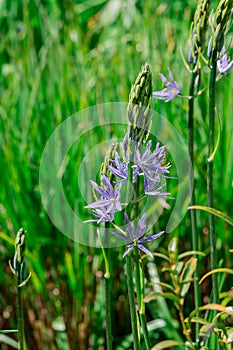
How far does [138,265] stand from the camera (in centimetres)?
80

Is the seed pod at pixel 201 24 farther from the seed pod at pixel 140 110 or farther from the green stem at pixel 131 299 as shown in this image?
the green stem at pixel 131 299

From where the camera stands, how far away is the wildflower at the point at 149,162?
74 cm

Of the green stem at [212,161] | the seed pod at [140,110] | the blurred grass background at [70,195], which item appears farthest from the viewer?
the blurred grass background at [70,195]

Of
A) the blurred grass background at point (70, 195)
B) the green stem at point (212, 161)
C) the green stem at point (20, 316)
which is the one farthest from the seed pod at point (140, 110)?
the blurred grass background at point (70, 195)

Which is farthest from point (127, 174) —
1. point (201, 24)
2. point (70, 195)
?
point (70, 195)

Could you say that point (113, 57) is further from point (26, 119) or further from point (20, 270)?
point (20, 270)

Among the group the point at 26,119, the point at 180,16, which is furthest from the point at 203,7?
the point at 180,16

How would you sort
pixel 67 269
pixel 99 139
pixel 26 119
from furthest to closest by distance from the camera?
pixel 26 119
pixel 99 139
pixel 67 269

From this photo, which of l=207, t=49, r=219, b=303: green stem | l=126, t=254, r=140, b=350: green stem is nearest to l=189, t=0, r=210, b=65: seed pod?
l=207, t=49, r=219, b=303: green stem

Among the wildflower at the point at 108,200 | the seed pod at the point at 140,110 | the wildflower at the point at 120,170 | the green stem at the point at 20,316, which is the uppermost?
the seed pod at the point at 140,110

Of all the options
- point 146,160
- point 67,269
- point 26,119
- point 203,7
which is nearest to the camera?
point 146,160

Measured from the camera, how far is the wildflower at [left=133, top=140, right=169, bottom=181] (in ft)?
2.41

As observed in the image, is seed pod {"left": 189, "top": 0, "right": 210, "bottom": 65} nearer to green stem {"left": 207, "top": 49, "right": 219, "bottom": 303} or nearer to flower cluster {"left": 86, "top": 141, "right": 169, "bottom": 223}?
green stem {"left": 207, "top": 49, "right": 219, "bottom": 303}

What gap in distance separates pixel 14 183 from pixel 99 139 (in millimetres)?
245
